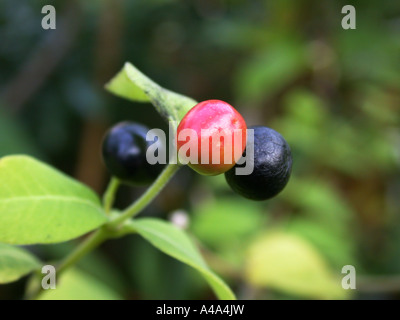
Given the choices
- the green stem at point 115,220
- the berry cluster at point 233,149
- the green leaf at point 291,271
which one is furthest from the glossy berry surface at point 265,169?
the green leaf at point 291,271

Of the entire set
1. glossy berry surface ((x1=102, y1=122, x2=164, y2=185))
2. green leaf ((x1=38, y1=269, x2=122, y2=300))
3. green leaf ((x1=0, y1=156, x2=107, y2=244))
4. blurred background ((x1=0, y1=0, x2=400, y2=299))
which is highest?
blurred background ((x1=0, y1=0, x2=400, y2=299))

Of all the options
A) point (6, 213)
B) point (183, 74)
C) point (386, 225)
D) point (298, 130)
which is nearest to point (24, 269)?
point (6, 213)

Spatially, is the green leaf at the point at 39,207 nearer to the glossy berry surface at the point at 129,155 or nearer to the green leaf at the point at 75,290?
the glossy berry surface at the point at 129,155

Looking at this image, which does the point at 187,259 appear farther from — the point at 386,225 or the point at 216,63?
the point at 216,63

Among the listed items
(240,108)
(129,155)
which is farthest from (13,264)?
(240,108)

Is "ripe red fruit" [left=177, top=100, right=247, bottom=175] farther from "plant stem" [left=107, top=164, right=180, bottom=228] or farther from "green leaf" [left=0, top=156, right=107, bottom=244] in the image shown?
"green leaf" [left=0, top=156, right=107, bottom=244]

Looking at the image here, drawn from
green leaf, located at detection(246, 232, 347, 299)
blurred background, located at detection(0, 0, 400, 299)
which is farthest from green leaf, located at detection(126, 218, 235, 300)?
blurred background, located at detection(0, 0, 400, 299)

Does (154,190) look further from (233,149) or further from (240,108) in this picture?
(240,108)
